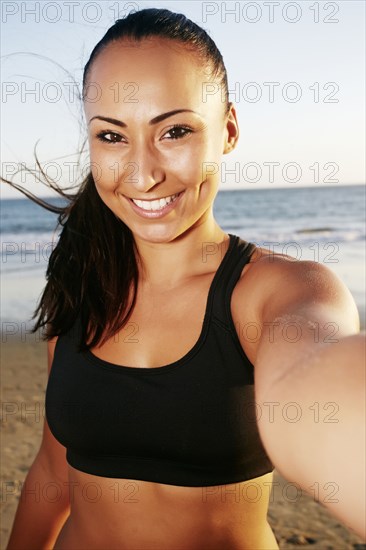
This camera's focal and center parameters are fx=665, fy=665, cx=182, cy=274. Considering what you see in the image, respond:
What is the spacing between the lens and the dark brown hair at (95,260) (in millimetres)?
1998

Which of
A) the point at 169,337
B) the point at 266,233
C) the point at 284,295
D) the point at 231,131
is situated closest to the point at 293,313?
the point at 284,295

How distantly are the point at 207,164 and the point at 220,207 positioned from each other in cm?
3018

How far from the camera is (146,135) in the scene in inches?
70.7

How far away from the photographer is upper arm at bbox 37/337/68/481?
7.55 ft

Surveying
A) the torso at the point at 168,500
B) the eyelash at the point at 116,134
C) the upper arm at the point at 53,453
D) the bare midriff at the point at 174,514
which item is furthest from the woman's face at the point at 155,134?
the bare midriff at the point at 174,514

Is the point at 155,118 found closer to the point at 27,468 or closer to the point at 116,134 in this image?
the point at 116,134

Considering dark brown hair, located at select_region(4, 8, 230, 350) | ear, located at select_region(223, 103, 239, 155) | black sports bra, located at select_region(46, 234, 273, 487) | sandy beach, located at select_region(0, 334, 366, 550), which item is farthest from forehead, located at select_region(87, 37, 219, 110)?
sandy beach, located at select_region(0, 334, 366, 550)

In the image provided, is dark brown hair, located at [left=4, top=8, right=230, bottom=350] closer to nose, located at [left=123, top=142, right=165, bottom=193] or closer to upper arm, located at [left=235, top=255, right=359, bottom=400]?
nose, located at [left=123, top=142, right=165, bottom=193]

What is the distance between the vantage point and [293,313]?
1.43 metres

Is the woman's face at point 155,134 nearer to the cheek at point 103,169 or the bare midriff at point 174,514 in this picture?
the cheek at point 103,169

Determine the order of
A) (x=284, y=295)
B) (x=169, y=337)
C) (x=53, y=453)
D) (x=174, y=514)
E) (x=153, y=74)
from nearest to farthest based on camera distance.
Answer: (x=284, y=295) < (x=153, y=74) < (x=174, y=514) < (x=169, y=337) < (x=53, y=453)

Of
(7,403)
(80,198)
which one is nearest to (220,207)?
(7,403)

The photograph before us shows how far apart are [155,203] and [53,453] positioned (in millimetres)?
992

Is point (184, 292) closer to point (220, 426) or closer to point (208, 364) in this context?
point (208, 364)
